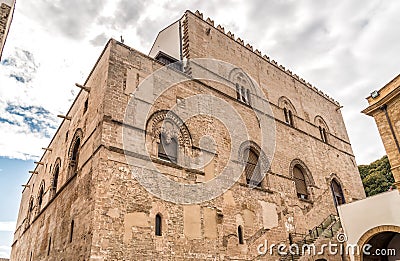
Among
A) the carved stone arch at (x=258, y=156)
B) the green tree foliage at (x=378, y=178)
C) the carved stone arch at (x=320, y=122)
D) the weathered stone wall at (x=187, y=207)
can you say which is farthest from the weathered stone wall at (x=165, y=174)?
the green tree foliage at (x=378, y=178)

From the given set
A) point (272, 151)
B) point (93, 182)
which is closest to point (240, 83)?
point (272, 151)

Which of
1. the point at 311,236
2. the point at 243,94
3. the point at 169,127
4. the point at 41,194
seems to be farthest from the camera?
the point at 41,194

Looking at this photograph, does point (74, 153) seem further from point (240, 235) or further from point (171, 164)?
point (240, 235)

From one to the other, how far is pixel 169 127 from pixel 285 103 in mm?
8529

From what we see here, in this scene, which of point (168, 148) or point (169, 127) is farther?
point (169, 127)

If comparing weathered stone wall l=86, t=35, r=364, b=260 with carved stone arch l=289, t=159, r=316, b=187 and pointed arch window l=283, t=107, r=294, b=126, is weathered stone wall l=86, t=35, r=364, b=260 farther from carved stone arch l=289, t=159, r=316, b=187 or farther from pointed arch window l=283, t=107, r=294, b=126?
pointed arch window l=283, t=107, r=294, b=126

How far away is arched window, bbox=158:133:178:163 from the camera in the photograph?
377 inches

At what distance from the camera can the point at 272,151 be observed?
13469 mm

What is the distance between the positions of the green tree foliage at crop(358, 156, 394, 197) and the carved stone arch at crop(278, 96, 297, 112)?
11.8m

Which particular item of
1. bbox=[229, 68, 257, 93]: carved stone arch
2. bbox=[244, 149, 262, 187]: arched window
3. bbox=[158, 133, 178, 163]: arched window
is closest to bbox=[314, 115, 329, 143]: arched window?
bbox=[229, 68, 257, 93]: carved stone arch

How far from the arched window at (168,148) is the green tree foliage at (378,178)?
19.4 m

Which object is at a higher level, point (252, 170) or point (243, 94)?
point (243, 94)

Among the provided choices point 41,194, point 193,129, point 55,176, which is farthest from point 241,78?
point 41,194

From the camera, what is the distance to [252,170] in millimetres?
12188
